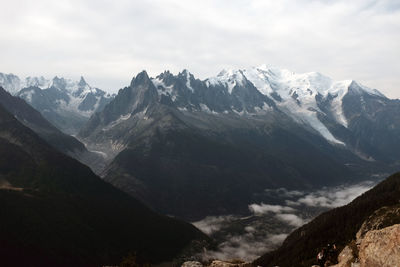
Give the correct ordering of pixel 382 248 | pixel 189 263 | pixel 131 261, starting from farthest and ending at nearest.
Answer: pixel 131 261 < pixel 189 263 < pixel 382 248

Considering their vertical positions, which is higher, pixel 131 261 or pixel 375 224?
pixel 131 261

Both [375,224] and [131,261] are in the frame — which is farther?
[375,224]

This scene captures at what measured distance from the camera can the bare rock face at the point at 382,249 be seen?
51244 mm

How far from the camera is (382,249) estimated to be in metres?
53.1

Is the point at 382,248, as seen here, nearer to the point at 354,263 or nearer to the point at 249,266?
the point at 354,263

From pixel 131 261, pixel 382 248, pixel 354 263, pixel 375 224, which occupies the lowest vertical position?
pixel 375 224

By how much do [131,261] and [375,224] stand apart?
455 feet

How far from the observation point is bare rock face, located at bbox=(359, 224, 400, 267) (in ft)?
168

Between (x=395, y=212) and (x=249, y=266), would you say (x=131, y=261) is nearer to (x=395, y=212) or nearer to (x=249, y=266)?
(x=249, y=266)

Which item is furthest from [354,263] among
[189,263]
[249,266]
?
[189,263]

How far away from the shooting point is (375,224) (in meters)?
197

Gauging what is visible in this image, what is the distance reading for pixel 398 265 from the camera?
163ft

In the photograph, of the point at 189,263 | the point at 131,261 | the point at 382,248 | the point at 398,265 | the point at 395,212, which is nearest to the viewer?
the point at 398,265

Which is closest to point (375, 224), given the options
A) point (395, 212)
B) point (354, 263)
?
point (395, 212)
